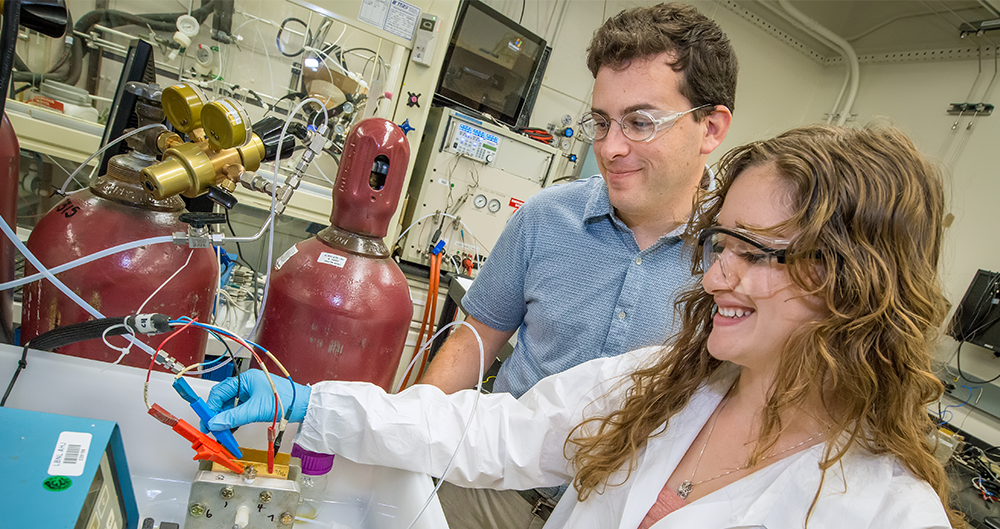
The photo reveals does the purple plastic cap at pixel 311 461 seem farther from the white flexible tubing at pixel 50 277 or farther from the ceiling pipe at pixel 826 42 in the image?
the ceiling pipe at pixel 826 42

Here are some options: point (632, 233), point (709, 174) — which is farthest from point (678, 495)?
point (709, 174)

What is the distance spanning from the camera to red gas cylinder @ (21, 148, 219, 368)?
84 centimetres

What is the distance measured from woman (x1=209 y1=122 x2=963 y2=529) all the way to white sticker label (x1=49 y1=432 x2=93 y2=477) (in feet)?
0.43

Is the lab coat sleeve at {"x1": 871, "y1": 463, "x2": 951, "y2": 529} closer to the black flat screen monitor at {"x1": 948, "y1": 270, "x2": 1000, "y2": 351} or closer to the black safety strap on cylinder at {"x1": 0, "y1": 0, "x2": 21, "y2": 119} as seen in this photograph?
the black safety strap on cylinder at {"x1": 0, "y1": 0, "x2": 21, "y2": 119}

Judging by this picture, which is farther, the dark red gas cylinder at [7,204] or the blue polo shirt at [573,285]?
the blue polo shirt at [573,285]

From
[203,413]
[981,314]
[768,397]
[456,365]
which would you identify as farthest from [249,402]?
[981,314]

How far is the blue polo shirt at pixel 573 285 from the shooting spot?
1.21 m

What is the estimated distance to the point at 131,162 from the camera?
892 mm

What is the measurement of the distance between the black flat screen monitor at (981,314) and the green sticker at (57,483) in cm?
367

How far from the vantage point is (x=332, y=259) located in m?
Result: 0.99

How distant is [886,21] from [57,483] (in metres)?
5.05

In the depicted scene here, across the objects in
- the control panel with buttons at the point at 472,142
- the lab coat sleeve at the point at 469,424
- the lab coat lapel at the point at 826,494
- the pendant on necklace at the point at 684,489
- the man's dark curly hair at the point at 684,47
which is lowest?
the lab coat sleeve at the point at 469,424

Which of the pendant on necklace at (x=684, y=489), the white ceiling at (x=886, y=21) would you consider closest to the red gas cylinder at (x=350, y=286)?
the pendant on necklace at (x=684, y=489)

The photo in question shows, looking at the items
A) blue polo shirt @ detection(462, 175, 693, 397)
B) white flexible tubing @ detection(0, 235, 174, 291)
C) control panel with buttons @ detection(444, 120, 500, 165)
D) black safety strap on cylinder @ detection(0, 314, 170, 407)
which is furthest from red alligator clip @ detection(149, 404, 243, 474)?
control panel with buttons @ detection(444, 120, 500, 165)
